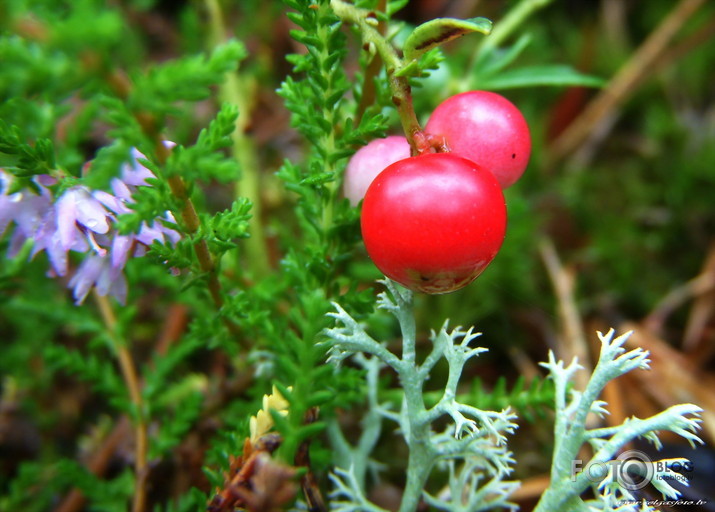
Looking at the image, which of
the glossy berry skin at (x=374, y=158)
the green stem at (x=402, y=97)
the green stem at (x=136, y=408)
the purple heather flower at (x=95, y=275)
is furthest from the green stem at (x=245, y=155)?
the green stem at (x=402, y=97)

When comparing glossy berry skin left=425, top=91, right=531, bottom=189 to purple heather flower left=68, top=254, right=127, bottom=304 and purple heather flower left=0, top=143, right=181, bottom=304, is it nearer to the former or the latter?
purple heather flower left=0, top=143, right=181, bottom=304

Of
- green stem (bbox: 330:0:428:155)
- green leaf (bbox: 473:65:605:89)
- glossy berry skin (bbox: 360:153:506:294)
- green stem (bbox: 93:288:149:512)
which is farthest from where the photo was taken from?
green leaf (bbox: 473:65:605:89)

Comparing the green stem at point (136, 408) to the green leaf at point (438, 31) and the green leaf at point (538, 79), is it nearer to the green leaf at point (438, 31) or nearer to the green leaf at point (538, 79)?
the green leaf at point (438, 31)

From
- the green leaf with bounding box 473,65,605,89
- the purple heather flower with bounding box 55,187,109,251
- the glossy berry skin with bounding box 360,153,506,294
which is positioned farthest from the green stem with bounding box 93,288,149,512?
the green leaf with bounding box 473,65,605,89

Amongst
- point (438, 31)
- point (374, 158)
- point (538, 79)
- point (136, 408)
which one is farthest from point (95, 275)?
point (538, 79)

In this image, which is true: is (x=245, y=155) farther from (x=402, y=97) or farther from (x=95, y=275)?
(x=402, y=97)

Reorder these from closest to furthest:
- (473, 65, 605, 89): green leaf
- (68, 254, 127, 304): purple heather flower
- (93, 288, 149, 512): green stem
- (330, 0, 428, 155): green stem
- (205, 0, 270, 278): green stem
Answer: (330, 0, 428, 155): green stem → (68, 254, 127, 304): purple heather flower → (93, 288, 149, 512): green stem → (473, 65, 605, 89): green leaf → (205, 0, 270, 278): green stem

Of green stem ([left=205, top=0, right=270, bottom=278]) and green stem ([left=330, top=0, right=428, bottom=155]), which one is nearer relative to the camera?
green stem ([left=330, top=0, right=428, bottom=155])
